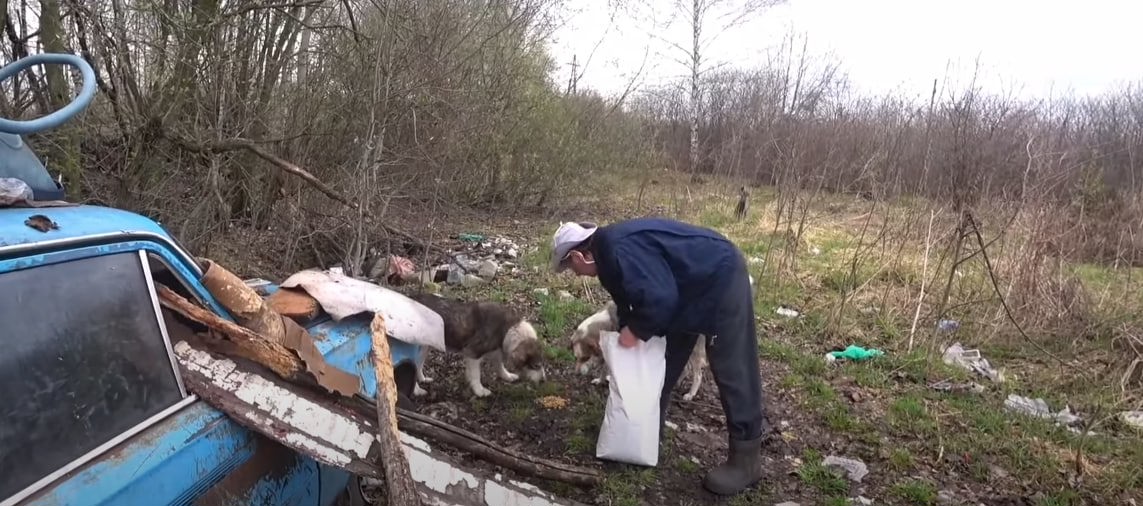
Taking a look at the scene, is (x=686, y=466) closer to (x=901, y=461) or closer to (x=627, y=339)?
(x=627, y=339)

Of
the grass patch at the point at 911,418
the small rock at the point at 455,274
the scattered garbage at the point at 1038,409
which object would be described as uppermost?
the small rock at the point at 455,274

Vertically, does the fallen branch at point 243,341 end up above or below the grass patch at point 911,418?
above

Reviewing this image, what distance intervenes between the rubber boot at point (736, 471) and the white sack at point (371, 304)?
6.04 ft

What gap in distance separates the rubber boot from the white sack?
1841 millimetres

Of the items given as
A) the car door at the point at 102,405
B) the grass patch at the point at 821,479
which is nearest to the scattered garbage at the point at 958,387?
the grass patch at the point at 821,479

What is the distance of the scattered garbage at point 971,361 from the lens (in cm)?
616

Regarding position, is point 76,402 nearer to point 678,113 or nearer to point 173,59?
point 173,59

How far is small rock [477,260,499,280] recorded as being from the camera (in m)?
8.54

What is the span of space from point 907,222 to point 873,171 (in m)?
0.69

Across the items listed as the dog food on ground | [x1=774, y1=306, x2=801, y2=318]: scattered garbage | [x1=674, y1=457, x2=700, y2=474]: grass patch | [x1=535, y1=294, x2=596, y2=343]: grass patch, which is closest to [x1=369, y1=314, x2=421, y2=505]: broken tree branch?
[x1=674, y1=457, x2=700, y2=474]: grass patch

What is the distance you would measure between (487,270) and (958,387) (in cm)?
522

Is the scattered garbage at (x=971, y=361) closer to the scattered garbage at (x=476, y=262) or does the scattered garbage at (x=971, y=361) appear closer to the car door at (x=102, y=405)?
the scattered garbage at (x=476, y=262)

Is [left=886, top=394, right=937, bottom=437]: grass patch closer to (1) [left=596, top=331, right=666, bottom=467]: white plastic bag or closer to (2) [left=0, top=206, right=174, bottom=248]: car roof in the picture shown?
(1) [left=596, top=331, right=666, bottom=467]: white plastic bag

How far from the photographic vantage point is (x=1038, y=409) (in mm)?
5477
